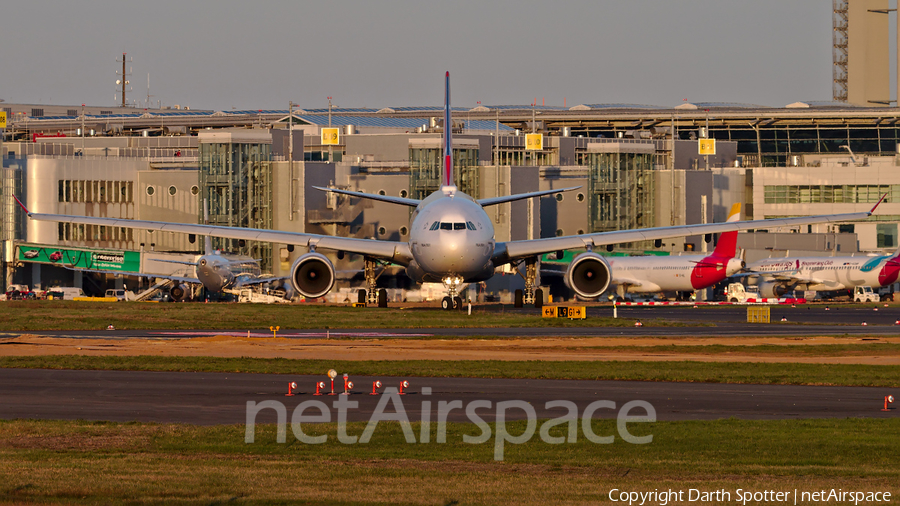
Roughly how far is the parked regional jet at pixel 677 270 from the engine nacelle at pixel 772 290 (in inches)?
261

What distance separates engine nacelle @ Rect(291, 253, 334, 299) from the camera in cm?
5216

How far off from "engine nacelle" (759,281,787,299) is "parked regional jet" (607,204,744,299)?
21.8 ft

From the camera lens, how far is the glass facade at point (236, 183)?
89.5 metres

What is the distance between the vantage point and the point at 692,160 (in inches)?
4660

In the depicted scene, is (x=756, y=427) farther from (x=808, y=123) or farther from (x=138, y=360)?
Result: (x=808, y=123)

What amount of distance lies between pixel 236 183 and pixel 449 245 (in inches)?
1802

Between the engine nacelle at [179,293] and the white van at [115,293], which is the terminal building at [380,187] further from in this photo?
the engine nacelle at [179,293]

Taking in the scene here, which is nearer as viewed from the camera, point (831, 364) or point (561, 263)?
point (831, 364)

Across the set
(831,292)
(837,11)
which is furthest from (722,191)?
(837,11)

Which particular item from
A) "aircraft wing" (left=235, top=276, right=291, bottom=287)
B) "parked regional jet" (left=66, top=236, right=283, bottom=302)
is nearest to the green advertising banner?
"parked regional jet" (left=66, top=236, right=283, bottom=302)

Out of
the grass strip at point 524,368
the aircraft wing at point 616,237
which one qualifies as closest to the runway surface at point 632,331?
the aircraft wing at point 616,237

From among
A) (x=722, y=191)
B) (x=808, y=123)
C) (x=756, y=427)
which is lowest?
(x=756, y=427)

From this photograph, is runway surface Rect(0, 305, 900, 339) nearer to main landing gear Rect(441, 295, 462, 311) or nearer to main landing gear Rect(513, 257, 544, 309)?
main landing gear Rect(513, 257, 544, 309)

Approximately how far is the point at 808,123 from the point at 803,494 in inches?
5784
